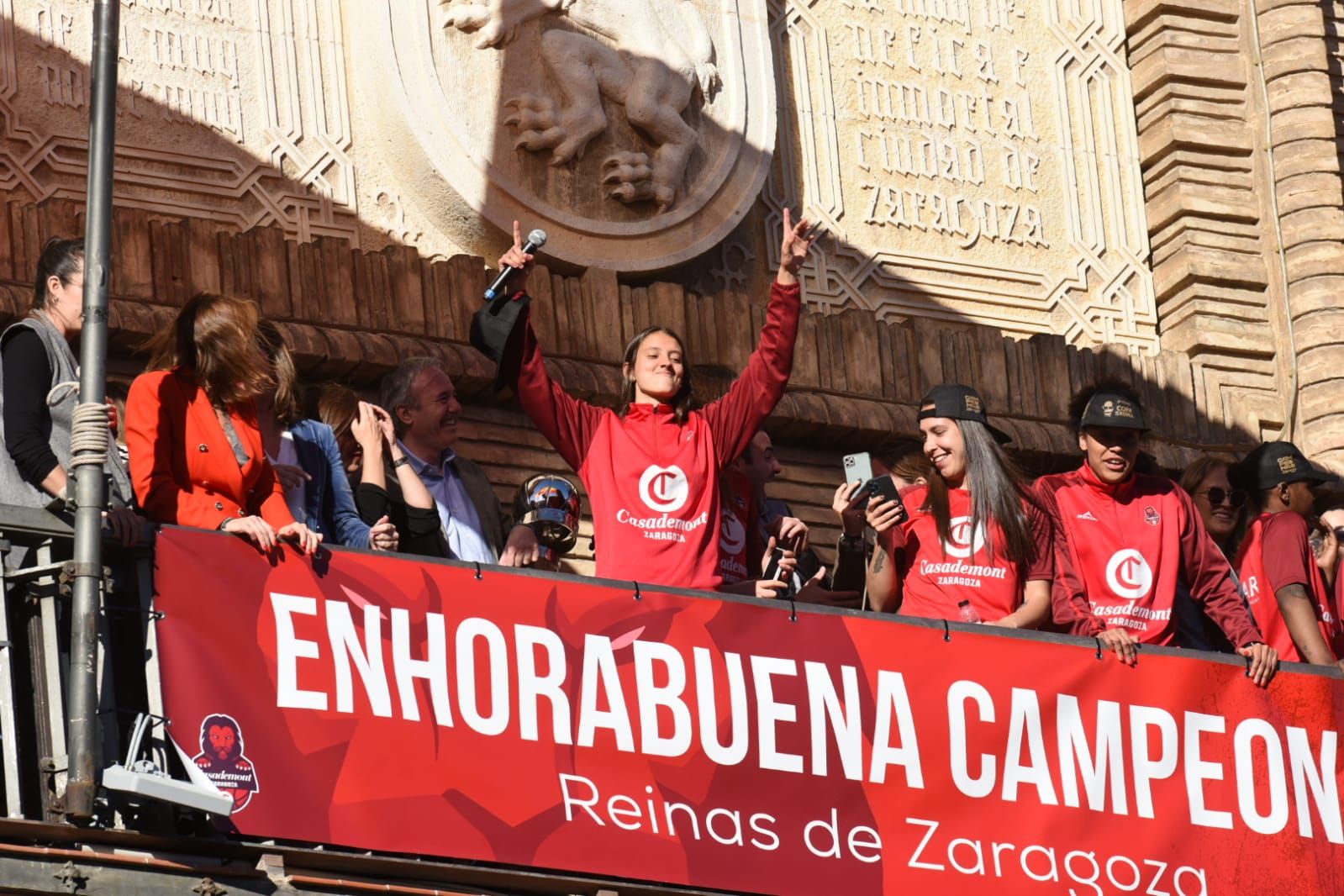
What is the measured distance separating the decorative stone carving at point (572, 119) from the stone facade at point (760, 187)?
0.02 m

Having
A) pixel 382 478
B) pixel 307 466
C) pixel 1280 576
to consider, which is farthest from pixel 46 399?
pixel 1280 576

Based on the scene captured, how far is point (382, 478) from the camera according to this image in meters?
10.3

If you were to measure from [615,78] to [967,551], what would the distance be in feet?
15.4

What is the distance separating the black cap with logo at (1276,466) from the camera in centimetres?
1177

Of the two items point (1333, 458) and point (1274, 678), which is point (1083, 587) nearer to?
point (1274, 678)

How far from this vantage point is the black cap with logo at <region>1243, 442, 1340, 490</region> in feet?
38.6

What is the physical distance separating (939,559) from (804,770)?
1.12 metres

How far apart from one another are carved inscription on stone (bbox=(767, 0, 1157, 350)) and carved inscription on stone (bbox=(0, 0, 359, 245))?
260cm

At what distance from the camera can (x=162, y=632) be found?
8625mm

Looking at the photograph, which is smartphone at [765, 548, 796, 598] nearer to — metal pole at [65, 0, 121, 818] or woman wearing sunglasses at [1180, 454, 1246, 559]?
woman wearing sunglasses at [1180, 454, 1246, 559]

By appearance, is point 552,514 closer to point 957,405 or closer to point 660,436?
point 660,436

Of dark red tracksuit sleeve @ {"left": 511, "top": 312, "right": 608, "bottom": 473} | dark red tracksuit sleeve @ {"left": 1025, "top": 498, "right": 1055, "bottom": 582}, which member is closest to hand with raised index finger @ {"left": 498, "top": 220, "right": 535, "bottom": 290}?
dark red tracksuit sleeve @ {"left": 511, "top": 312, "right": 608, "bottom": 473}

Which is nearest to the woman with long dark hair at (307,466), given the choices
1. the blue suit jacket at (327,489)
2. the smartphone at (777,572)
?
the blue suit jacket at (327,489)

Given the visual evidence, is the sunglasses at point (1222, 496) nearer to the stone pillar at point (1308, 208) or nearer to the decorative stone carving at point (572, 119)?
the decorative stone carving at point (572, 119)
